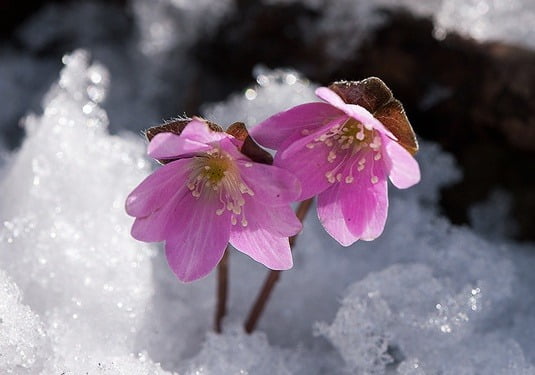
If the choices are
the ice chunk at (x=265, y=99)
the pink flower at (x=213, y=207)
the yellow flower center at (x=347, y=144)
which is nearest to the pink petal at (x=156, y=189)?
the pink flower at (x=213, y=207)

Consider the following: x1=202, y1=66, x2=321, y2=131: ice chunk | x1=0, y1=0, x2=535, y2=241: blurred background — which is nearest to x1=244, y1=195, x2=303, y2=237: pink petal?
x1=202, y1=66, x2=321, y2=131: ice chunk

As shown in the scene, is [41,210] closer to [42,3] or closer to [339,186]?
[339,186]

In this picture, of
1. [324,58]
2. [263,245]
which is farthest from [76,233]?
[324,58]

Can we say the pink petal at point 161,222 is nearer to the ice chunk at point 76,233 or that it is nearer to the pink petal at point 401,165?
the ice chunk at point 76,233

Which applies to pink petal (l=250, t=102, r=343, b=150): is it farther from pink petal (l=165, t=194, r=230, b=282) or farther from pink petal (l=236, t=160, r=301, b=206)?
pink petal (l=165, t=194, r=230, b=282)

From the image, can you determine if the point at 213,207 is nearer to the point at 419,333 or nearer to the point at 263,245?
the point at 263,245

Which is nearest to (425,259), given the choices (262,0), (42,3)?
(262,0)
